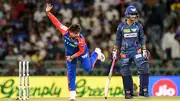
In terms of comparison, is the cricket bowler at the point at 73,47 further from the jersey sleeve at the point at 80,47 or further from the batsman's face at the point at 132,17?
the batsman's face at the point at 132,17

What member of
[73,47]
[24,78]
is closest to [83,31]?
[24,78]

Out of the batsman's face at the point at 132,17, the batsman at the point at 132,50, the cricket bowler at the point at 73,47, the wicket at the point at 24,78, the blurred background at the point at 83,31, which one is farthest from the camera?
the blurred background at the point at 83,31

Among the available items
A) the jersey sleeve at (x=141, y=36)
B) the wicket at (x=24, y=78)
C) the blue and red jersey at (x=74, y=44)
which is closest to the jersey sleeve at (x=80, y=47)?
the blue and red jersey at (x=74, y=44)

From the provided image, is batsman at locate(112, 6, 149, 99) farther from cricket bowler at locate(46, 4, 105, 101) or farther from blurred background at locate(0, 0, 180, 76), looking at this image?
blurred background at locate(0, 0, 180, 76)

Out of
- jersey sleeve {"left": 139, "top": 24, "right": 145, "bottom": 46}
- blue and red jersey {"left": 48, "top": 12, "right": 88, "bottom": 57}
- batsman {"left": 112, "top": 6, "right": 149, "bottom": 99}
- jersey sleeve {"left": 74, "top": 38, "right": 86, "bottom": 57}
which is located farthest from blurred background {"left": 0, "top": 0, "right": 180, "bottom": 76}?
jersey sleeve {"left": 74, "top": 38, "right": 86, "bottom": 57}

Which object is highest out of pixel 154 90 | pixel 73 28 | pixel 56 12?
pixel 56 12

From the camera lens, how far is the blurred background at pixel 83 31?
920 inches

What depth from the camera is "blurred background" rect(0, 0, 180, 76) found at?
23375 mm

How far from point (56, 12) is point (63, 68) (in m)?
3.58

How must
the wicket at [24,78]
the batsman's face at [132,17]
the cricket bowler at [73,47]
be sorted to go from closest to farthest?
the cricket bowler at [73,47] < the wicket at [24,78] < the batsman's face at [132,17]

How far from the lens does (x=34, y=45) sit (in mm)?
24562

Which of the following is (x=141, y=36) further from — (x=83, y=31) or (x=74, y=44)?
(x=83, y=31)

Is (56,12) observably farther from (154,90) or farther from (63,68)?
(154,90)

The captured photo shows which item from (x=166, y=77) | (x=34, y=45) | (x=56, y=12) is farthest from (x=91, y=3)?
(x=166, y=77)
